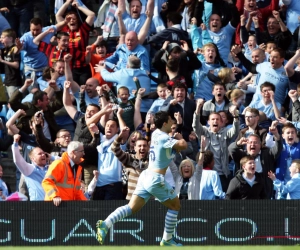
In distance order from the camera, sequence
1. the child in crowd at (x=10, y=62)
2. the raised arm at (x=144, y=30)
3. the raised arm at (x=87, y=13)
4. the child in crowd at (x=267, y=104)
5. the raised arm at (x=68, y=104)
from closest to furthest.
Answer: the child in crowd at (x=267, y=104)
the raised arm at (x=68, y=104)
the raised arm at (x=144, y=30)
the child in crowd at (x=10, y=62)
the raised arm at (x=87, y=13)

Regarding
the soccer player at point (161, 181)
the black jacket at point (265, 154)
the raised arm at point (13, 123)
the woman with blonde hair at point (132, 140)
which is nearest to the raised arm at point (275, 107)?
the black jacket at point (265, 154)

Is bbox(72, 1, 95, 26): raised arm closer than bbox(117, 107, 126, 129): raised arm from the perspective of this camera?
No

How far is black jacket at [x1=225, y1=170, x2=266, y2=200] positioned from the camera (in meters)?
15.5

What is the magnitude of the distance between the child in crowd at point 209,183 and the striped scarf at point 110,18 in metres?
5.48

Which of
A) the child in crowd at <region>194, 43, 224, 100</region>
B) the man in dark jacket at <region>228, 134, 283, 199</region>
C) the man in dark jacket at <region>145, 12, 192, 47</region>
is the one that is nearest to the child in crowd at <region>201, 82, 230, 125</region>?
the child in crowd at <region>194, 43, 224, 100</region>

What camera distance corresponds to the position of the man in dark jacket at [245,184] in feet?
50.9

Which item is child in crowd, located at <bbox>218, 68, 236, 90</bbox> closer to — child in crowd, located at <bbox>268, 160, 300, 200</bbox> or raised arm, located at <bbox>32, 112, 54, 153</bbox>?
child in crowd, located at <bbox>268, 160, 300, 200</bbox>

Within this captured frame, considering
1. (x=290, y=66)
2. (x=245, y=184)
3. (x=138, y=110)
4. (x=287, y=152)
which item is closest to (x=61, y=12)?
(x=138, y=110)

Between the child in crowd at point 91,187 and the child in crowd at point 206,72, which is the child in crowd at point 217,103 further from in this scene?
the child in crowd at point 91,187

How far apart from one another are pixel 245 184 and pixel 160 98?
2883 mm

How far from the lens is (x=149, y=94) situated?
59.7 feet

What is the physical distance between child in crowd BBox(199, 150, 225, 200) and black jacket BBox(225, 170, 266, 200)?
8.6 inches

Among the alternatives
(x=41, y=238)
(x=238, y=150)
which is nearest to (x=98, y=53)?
(x=238, y=150)

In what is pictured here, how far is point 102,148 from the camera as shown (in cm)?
1655
